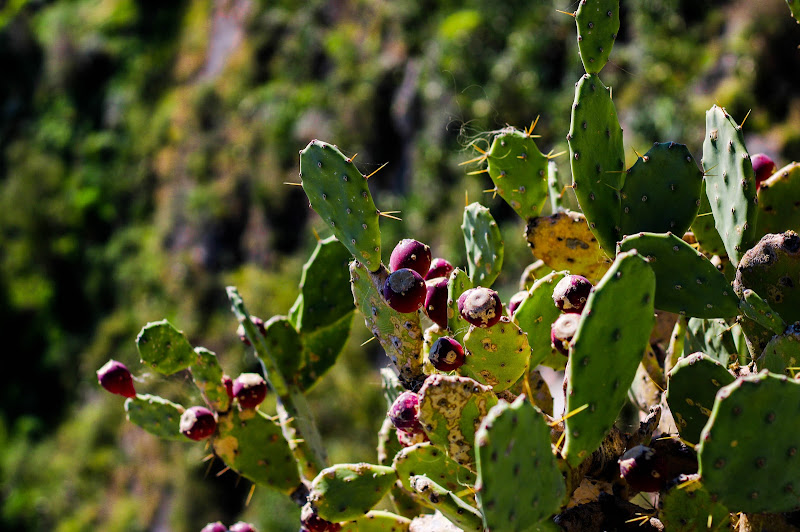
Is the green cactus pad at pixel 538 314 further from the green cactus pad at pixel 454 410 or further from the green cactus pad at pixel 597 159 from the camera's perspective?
the green cactus pad at pixel 454 410

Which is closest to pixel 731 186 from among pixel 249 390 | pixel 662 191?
pixel 662 191

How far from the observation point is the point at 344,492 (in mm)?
937

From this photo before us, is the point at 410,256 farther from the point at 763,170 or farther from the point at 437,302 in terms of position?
the point at 763,170

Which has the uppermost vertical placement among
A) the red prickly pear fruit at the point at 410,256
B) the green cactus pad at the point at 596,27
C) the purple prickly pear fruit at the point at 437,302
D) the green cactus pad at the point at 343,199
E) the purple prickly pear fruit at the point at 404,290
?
the green cactus pad at the point at 596,27

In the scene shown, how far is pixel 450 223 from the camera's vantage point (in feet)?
20.6

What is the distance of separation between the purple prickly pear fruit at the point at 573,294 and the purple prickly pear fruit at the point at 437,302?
0.19m

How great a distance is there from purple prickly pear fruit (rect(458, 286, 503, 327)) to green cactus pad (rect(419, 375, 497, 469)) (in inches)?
2.7

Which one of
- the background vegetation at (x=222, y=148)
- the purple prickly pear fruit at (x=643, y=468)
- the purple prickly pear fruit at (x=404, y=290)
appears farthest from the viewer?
the background vegetation at (x=222, y=148)

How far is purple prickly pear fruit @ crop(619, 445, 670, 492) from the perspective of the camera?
0.78 meters

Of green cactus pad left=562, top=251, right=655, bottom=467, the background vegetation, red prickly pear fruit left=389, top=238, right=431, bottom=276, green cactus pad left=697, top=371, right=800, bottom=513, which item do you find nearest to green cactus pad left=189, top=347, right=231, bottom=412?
red prickly pear fruit left=389, top=238, right=431, bottom=276

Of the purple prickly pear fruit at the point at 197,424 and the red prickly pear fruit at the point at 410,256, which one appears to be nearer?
the red prickly pear fruit at the point at 410,256

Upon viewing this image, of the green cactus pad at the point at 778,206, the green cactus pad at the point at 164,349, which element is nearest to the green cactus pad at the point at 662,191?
the green cactus pad at the point at 778,206

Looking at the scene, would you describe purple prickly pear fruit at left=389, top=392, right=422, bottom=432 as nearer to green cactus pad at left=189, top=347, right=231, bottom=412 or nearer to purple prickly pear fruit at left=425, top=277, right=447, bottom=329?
purple prickly pear fruit at left=425, top=277, right=447, bottom=329

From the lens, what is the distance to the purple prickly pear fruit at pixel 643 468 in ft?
2.56
